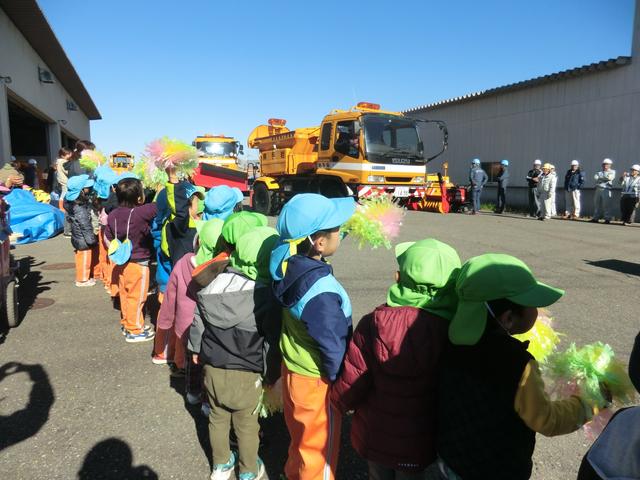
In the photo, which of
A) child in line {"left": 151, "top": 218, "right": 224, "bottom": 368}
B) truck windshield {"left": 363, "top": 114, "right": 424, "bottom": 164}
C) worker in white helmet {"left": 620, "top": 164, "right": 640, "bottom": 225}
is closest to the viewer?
child in line {"left": 151, "top": 218, "right": 224, "bottom": 368}

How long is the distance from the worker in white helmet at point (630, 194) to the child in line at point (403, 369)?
14.6 metres

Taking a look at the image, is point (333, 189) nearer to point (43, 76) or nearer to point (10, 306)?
point (10, 306)

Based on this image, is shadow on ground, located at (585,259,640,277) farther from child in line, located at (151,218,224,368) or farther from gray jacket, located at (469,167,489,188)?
gray jacket, located at (469,167,489,188)

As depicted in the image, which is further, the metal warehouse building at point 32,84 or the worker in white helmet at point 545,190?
the worker in white helmet at point 545,190

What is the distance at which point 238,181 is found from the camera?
11484 millimetres

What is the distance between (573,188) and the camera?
50.2 feet

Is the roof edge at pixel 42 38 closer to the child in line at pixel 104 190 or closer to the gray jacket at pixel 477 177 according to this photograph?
the child in line at pixel 104 190

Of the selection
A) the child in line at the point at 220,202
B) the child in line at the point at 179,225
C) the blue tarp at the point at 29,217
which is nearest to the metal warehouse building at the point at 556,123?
the child in line at the point at 220,202

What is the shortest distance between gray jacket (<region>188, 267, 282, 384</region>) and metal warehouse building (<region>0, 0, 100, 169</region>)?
12.1 m

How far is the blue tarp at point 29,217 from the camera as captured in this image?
212 inches

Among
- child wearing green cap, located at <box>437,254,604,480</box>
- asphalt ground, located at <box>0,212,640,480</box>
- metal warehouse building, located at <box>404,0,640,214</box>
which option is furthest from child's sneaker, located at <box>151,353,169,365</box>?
metal warehouse building, located at <box>404,0,640,214</box>

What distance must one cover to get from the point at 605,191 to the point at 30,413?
52.6 feet

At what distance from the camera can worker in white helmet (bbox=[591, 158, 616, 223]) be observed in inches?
560

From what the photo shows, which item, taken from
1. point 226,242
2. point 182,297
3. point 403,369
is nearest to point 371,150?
point 182,297
